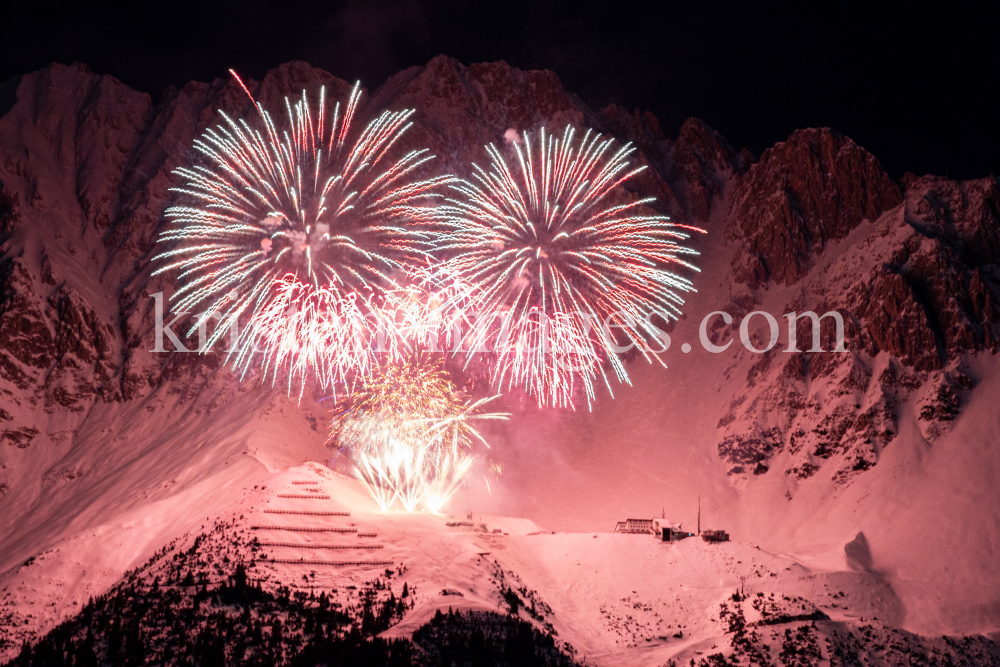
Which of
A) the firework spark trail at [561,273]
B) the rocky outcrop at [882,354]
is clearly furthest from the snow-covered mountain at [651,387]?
the firework spark trail at [561,273]

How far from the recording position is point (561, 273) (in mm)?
103688

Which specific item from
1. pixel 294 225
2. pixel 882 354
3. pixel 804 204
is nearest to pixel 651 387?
pixel 882 354

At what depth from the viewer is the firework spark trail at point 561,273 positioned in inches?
3162

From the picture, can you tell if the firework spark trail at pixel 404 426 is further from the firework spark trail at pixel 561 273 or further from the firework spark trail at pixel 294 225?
the firework spark trail at pixel 294 225

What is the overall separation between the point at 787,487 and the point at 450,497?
36315mm

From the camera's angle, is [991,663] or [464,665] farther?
[991,663]

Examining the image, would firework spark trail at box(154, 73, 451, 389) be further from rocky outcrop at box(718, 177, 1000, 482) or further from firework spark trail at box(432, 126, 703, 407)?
rocky outcrop at box(718, 177, 1000, 482)

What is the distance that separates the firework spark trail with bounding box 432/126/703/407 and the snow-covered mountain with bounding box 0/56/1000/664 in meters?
5.37

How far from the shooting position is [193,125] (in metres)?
148

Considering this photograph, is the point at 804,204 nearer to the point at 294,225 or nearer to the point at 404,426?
the point at 294,225

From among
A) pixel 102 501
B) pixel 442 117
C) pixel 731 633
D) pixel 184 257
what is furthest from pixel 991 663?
pixel 184 257

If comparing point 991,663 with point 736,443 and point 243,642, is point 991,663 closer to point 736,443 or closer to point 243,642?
point 243,642

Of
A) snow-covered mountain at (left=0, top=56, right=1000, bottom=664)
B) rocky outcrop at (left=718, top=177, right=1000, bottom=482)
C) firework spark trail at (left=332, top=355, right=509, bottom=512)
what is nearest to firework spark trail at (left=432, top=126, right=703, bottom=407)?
snow-covered mountain at (left=0, top=56, right=1000, bottom=664)

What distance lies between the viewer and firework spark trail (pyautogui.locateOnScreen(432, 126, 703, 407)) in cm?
8031
